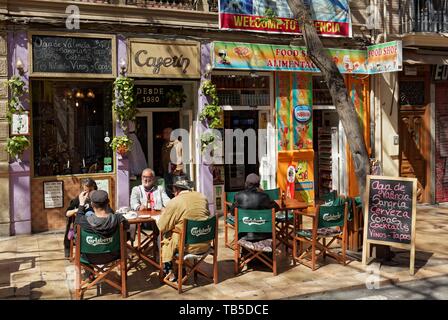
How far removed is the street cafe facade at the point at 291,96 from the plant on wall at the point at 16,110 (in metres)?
3.88

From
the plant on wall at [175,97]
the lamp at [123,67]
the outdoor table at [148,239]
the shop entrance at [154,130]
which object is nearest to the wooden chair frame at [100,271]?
the outdoor table at [148,239]

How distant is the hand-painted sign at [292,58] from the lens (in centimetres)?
1153

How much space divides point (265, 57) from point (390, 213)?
5610 millimetres

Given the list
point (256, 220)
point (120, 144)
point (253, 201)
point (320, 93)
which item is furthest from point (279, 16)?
point (256, 220)

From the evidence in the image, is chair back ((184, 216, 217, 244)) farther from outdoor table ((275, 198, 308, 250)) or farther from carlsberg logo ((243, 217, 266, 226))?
outdoor table ((275, 198, 308, 250))

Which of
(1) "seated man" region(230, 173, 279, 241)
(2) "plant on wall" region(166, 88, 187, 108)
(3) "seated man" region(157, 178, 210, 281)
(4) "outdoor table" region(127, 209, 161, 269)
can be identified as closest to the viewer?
(3) "seated man" region(157, 178, 210, 281)

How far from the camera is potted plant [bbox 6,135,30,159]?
953 cm

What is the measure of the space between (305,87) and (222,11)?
9.06 ft

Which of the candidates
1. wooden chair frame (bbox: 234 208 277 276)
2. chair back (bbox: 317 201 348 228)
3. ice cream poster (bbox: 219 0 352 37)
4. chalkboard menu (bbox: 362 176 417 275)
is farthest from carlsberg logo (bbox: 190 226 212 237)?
ice cream poster (bbox: 219 0 352 37)

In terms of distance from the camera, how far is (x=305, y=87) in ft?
41.4

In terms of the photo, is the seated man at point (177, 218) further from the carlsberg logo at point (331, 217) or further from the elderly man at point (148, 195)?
the carlsberg logo at point (331, 217)

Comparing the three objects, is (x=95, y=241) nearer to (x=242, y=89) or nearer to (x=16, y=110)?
(x=16, y=110)

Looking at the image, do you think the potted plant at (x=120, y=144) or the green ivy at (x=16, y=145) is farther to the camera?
the potted plant at (x=120, y=144)

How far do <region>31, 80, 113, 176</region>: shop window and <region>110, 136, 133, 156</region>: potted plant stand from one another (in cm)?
29
